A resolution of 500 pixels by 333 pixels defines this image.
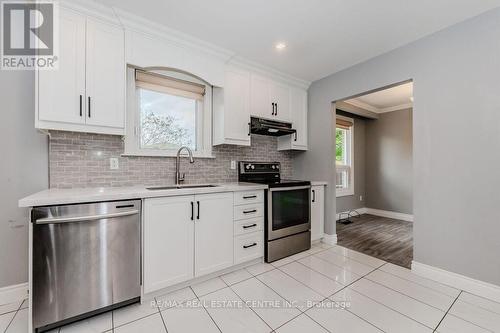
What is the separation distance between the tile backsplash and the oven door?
82cm

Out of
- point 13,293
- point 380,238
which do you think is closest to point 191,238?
point 13,293

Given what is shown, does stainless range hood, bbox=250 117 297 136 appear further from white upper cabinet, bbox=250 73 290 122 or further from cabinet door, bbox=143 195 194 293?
cabinet door, bbox=143 195 194 293

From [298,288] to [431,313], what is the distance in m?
1.05

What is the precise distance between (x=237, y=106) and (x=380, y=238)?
3.13 meters

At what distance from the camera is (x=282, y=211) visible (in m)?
2.74

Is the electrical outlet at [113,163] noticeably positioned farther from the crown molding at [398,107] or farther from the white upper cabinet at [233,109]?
the crown molding at [398,107]

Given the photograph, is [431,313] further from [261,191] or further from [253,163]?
[253,163]

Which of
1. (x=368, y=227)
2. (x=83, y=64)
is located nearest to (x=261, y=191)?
(x=83, y=64)

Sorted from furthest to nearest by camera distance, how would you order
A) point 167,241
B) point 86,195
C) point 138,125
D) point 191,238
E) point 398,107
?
→ point 398,107 < point 138,125 < point 191,238 < point 167,241 < point 86,195

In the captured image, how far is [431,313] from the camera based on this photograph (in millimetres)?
1679

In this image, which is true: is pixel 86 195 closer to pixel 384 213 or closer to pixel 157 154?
pixel 157 154

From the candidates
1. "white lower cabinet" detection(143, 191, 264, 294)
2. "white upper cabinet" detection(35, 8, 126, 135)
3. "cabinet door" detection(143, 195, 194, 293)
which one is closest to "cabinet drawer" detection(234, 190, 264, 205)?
"white lower cabinet" detection(143, 191, 264, 294)

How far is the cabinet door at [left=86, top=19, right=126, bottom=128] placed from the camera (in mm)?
1850

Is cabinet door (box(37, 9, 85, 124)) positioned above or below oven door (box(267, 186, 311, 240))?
above
